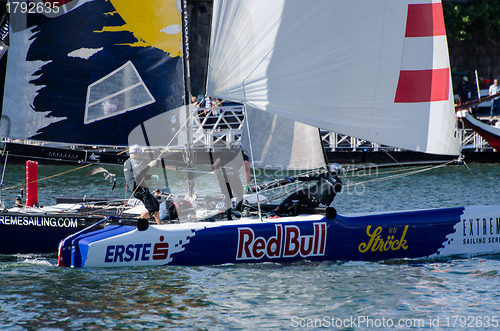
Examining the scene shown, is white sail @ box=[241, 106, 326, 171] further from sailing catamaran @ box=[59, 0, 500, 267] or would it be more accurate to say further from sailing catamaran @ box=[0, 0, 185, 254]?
sailing catamaran @ box=[0, 0, 185, 254]

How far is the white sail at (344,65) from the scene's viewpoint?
8.92 meters

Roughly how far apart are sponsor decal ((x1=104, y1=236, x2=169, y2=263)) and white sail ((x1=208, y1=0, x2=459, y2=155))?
2707 millimetres

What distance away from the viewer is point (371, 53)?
31.1 ft

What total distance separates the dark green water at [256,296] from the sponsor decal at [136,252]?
0.59 ft

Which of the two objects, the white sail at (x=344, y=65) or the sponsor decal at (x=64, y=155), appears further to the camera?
the sponsor decal at (x=64, y=155)

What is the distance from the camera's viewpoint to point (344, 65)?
9.25 m

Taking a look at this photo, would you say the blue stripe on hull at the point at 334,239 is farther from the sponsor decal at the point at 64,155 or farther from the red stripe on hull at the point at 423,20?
the red stripe on hull at the point at 423,20

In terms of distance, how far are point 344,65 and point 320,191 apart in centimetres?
221

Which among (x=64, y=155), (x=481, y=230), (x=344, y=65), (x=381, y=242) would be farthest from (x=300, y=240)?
(x=64, y=155)

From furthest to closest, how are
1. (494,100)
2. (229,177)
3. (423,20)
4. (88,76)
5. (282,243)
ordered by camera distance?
(494,100) < (88,76) < (229,177) < (423,20) < (282,243)

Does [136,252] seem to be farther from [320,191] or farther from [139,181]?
[320,191]

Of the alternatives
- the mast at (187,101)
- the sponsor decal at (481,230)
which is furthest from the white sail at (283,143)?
the sponsor decal at (481,230)

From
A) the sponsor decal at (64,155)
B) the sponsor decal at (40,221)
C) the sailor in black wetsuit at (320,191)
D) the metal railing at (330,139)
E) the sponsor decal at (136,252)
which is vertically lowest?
the sponsor decal at (136,252)

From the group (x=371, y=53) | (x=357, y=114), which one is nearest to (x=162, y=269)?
(x=357, y=114)
